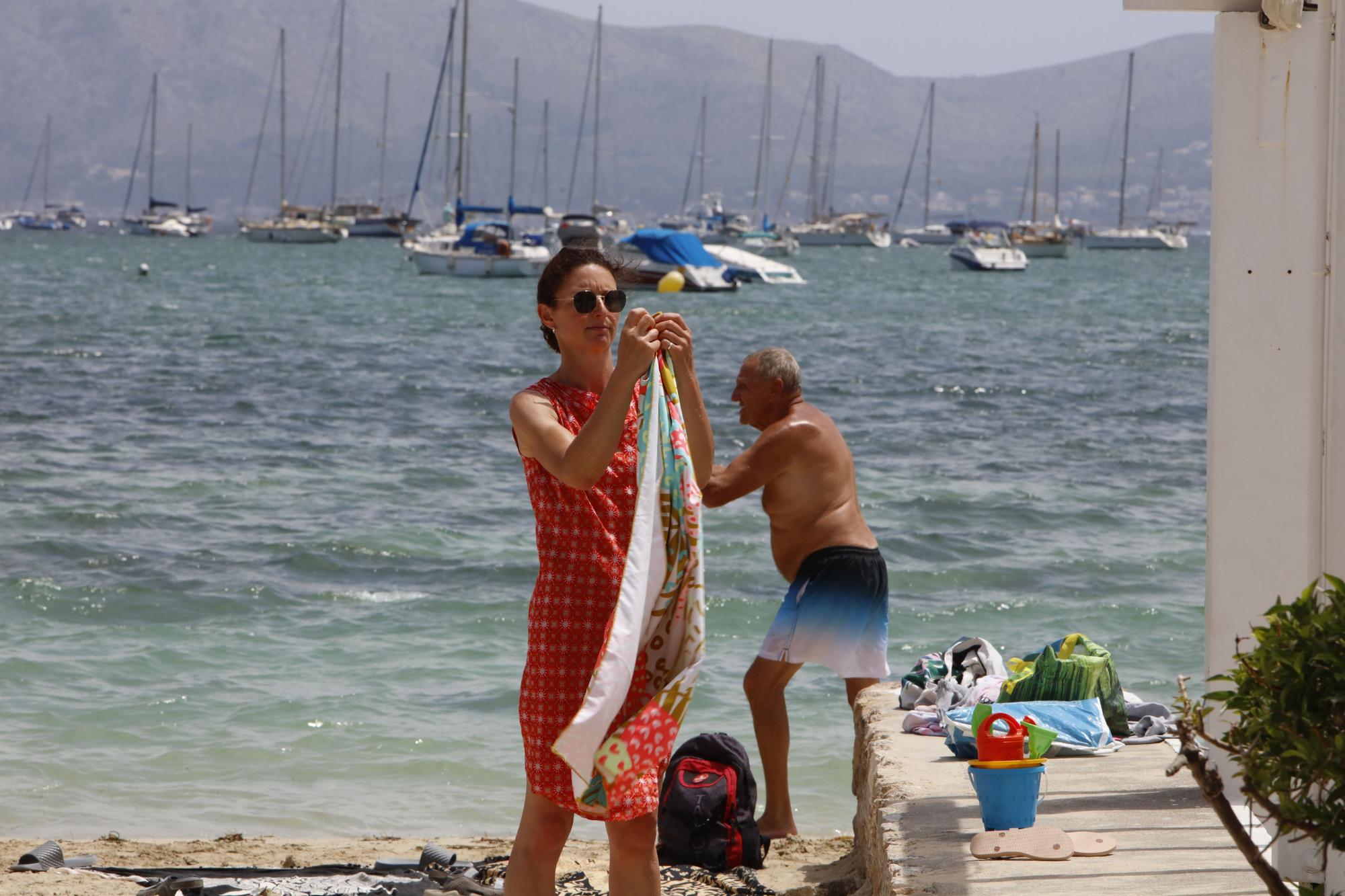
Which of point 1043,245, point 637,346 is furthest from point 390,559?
point 1043,245

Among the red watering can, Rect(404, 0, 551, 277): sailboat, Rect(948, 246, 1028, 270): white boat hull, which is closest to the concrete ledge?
the red watering can

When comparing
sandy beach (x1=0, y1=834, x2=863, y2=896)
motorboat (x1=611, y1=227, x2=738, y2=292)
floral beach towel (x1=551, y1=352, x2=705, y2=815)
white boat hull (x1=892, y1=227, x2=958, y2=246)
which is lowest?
sandy beach (x1=0, y1=834, x2=863, y2=896)

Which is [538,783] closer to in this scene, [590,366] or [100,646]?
[590,366]

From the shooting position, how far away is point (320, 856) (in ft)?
18.1

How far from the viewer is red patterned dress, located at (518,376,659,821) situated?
344 cm

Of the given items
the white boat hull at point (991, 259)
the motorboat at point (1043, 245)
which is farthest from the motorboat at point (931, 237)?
the white boat hull at point (991, 259)

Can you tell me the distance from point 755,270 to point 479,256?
9907 mm

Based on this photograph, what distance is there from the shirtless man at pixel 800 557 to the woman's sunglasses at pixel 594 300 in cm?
Answer: 200

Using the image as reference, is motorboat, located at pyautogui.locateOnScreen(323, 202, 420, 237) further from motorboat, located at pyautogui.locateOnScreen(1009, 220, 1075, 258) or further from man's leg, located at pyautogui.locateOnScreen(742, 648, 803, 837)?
man's leg, located at pyautogui.locateOnScreen(742, 648, 803, 837)

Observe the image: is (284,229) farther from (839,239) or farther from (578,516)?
(578,516)

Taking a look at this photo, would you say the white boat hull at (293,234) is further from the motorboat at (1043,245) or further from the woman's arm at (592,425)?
the woman's arm at (592,425)

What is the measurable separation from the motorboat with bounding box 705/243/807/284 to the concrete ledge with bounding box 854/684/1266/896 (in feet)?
165

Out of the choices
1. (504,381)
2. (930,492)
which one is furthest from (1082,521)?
(504,381)

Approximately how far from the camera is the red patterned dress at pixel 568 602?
3.44 metres
